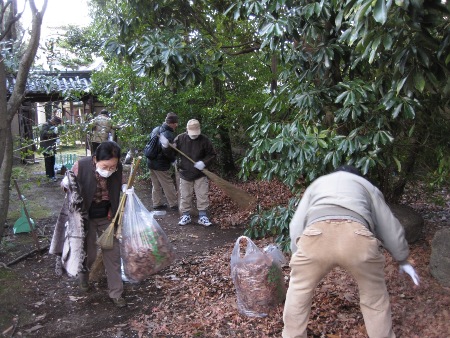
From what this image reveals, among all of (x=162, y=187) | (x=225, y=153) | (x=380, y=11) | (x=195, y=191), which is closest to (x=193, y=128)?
(x=195, y=191)

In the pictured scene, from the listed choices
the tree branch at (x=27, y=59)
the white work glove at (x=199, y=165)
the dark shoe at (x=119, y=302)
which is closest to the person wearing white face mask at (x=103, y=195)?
the dark shoe at (x=119, y=302)

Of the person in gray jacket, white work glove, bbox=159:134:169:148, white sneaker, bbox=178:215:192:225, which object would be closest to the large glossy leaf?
the person in gray jacket

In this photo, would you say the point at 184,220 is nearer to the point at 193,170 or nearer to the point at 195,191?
the point at 195,191

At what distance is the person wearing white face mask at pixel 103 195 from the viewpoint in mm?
4312

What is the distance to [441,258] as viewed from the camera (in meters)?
4.52

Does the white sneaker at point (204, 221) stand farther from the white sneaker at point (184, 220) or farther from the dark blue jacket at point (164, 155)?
the dark blue jacket at point (164, 155)

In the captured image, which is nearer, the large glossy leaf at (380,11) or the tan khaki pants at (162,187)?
the large glossy leaf at (380,11)

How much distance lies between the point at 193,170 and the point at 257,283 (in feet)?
11.4

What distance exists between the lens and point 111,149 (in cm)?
428

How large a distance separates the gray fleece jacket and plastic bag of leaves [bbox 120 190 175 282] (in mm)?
1930

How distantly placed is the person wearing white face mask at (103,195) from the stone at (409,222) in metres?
3.45

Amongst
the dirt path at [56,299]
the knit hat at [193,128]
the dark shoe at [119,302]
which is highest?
the knit hat at [193,128]

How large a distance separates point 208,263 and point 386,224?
2974mm

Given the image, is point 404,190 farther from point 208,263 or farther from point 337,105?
point 208,263
